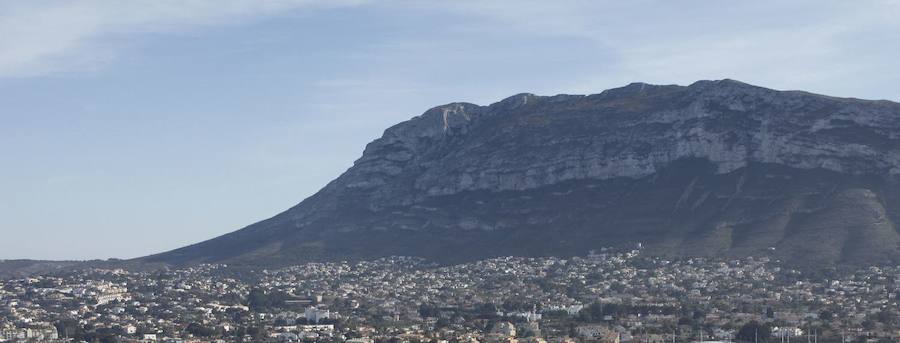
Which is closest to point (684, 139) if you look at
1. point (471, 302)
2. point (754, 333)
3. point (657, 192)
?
point (657, 192)

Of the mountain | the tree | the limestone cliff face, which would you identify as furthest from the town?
the limestone cliff face

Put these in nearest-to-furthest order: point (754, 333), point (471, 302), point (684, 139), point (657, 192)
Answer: point (754, 333) → point (471, 302) → point (657, 192) → point (684, 139)

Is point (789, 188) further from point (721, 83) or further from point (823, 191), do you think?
point (721, 83)

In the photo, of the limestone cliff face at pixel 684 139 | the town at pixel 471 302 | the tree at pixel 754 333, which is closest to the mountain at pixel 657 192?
the limestone cliff face at pixel 684 139

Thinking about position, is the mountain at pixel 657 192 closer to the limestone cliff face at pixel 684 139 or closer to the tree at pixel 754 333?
the limestone cliff face at pixel 684 139

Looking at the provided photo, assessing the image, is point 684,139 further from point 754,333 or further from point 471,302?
point 754,333
